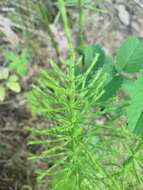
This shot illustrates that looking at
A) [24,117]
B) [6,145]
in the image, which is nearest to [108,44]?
[24,117]

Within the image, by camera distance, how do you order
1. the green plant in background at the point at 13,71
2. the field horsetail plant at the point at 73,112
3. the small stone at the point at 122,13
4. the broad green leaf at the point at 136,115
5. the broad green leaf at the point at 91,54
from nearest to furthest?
the broad green leaf at the point at 136,115 → the field horsetail plant at the point at 73,112 → the broad green leaf at the point at 91,54 → the green plant in background at the point at 13,71 → the small stone at the point at 122,13

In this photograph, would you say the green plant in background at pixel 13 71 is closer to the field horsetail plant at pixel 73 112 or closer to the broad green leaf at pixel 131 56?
the field horsetail plant at pixel 73 112

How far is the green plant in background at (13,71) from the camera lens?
2.03 meters

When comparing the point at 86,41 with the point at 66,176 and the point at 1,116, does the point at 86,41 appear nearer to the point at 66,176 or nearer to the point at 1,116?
the point at 1,116

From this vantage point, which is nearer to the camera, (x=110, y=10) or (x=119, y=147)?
(x=119, y=147)

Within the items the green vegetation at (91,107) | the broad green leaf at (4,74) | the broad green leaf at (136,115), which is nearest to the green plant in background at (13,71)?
the broad green leaf at (4,74)

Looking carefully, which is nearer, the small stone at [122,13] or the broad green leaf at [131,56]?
the broad green leaf at [131,56]

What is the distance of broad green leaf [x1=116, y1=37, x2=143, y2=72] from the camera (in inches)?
41.4

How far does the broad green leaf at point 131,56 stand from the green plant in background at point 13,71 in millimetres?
1000

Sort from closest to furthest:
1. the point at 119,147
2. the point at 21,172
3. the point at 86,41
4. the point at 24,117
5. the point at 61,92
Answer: the point at 61,92, the point at 119,147, the point at 21,172, the point at 24,117, the point at 86,41

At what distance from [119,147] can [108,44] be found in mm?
1294

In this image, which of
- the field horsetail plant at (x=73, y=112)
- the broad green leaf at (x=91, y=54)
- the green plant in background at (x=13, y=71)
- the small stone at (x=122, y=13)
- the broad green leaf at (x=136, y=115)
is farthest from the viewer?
the small stone at (x=122, y=13)

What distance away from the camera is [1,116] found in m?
2.16

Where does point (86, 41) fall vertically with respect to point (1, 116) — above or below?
above
